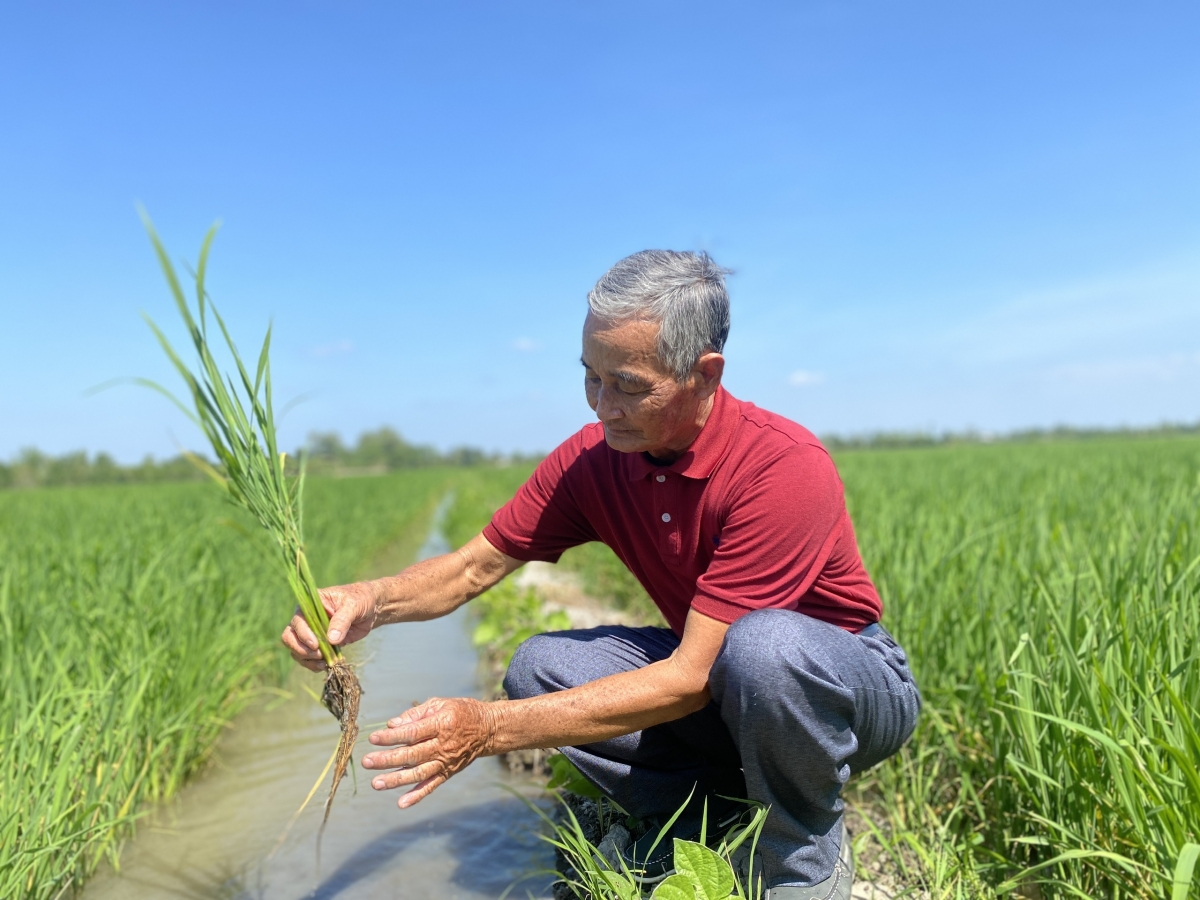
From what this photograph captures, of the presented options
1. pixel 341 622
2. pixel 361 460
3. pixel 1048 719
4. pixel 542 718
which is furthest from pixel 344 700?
pixel 361 460

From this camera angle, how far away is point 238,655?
3.76m

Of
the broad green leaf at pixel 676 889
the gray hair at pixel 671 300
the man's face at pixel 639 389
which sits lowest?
the broad green leaf at pixel 676 889

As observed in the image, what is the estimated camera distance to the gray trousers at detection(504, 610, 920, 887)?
172cm

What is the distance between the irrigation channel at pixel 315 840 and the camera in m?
2.39

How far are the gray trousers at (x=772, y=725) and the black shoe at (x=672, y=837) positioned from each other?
0.05 meters

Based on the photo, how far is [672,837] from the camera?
2.07 meters

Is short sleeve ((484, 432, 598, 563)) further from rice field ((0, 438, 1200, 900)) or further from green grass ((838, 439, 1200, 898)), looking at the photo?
green grass ((838, 439, 1200, 898))

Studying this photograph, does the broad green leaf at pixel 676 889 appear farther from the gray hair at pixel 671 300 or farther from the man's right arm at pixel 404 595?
the gray hair at pixel 671 300

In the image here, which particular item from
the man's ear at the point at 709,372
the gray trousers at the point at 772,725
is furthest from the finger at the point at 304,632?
the man's ear at the point at 709,372

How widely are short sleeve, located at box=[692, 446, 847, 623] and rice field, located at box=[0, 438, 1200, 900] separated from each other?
53 centimetres

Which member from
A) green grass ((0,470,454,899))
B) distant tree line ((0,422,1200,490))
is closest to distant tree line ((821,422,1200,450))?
distant tree line ((0,422,1200,490))

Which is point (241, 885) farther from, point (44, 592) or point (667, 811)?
point (44, 592)

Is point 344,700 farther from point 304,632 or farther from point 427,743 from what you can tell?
point 427,743

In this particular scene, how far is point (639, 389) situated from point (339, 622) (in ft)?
2.72
